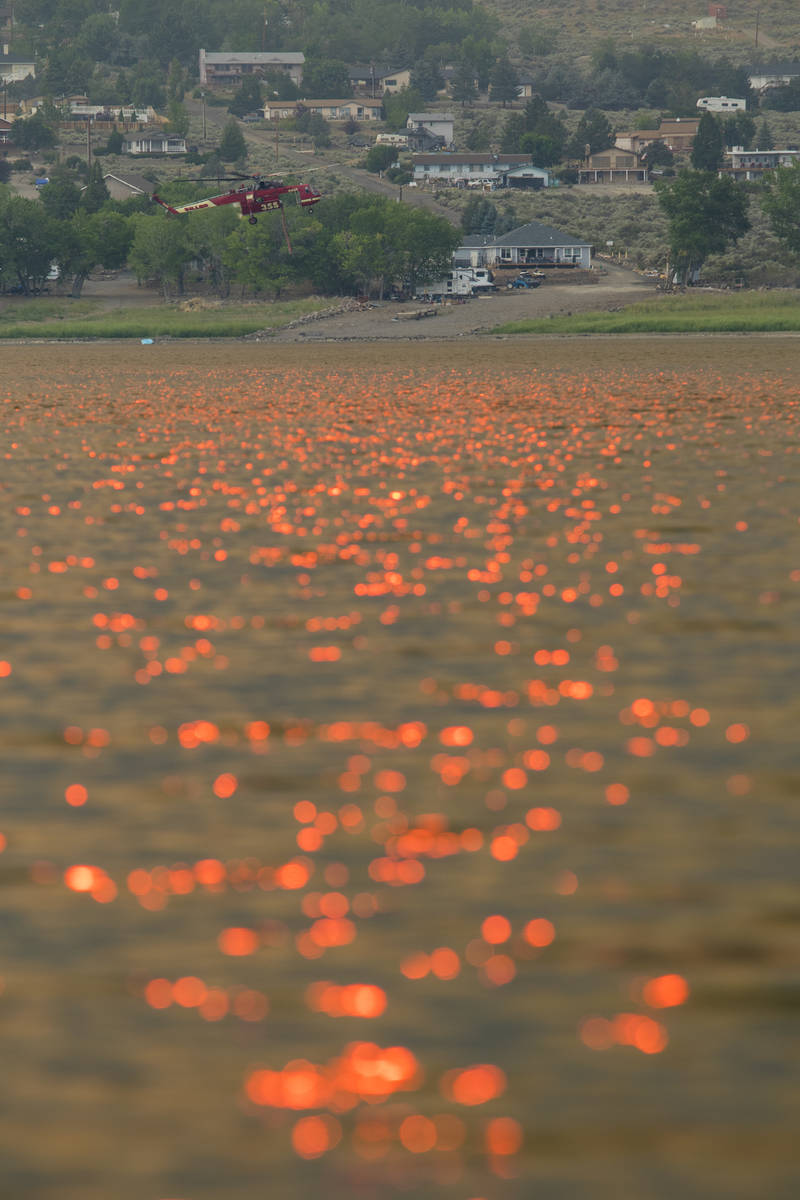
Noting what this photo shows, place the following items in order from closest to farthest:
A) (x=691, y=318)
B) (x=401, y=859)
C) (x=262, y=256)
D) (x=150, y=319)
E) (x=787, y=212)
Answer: (x=401, y=859), (x=691, y=318), (x=150, y=319), (x=787, y=212), (x=262, y=256)

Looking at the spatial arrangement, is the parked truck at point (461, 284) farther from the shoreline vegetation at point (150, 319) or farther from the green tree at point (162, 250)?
the green tree at point (162, 250)

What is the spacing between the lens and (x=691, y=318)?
133 meters

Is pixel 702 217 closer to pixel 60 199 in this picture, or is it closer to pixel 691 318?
pixel 691 318

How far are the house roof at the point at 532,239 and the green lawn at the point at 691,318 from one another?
38.4m

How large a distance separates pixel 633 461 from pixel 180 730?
2462 centimetres

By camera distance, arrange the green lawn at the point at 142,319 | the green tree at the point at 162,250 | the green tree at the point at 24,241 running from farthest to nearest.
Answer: the green tree at the point at 24,241
the green tree at the point at 162,250
the green lawn at the point at 142,319

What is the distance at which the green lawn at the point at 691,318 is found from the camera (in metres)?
129

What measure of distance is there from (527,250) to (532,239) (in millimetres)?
1539

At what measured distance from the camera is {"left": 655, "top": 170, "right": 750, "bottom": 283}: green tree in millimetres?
166875

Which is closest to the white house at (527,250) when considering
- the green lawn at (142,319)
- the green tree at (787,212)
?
the green tree at (787,212)

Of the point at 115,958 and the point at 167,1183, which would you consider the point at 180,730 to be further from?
the point at 167,1183

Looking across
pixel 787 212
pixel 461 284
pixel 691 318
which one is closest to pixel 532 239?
pixel 461 284

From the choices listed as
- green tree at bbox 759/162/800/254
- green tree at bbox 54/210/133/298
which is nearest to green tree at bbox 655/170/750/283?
green tree at bbox 759/162/800/254

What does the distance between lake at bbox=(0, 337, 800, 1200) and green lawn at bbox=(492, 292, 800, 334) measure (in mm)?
106492
